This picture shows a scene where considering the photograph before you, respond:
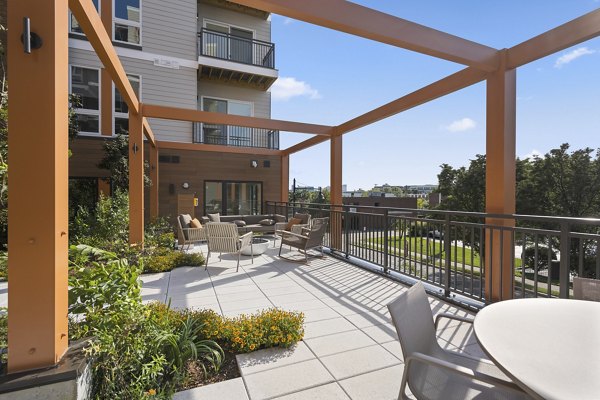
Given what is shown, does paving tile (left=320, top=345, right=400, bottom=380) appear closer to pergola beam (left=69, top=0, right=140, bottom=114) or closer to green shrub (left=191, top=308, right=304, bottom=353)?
green shrub (left=191, top=308, right=304, bottom=353)

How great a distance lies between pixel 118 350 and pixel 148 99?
10037 millimetres

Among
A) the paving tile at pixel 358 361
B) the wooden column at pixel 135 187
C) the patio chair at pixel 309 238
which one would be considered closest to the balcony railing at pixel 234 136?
the wooden column at pixel 135 187

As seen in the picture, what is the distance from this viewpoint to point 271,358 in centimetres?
238

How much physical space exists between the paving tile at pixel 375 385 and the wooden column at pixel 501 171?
2.03 m

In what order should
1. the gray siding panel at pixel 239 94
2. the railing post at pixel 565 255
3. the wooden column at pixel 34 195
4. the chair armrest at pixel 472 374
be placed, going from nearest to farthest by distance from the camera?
the chair armrest at pixel 472 374, the wooden column at pixel 34 195, the railing post at pixel 565 255, the gray siding panel at pixel 239 94

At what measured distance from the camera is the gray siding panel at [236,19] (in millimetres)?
11211

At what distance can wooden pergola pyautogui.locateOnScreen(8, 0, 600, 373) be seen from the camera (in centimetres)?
155

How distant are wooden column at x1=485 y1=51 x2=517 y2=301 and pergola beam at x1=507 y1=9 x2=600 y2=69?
15 centimetres

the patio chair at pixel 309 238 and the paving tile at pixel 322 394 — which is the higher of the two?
the patio chair at pixel 309 238

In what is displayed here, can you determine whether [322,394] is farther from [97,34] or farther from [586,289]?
[97,34]

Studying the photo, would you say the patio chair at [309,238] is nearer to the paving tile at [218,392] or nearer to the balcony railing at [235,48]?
the paving tile at [218,392]

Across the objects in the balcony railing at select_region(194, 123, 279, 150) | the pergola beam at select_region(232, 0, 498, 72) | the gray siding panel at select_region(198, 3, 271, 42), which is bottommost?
the pergola beam at select_region(232, 0, 498, 72)

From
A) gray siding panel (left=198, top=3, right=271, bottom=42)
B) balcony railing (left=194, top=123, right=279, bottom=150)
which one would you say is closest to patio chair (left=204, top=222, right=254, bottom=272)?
balcony railing (left=194, top=123, right=279, bottom=150)

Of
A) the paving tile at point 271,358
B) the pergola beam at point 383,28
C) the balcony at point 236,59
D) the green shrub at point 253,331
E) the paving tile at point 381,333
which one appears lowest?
the paving tile at point 271,358
